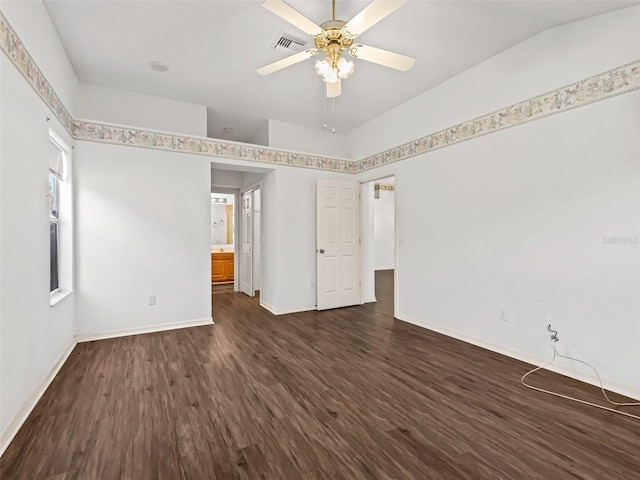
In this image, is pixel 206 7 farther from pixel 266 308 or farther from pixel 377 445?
pixel 266 308

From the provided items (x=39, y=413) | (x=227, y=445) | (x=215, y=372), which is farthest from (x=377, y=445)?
(x=39, y=413)

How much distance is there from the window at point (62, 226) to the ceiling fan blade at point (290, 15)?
2.64m

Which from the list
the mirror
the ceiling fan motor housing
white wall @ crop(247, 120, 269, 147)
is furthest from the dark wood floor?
the mirror

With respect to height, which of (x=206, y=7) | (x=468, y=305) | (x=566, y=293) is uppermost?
(x=206, y=7)

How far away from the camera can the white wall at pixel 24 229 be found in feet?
6.02

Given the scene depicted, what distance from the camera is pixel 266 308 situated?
516 centimetres

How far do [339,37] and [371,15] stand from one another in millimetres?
288

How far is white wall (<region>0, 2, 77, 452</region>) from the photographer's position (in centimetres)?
183

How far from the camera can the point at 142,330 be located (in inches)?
154

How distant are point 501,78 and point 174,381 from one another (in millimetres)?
4273

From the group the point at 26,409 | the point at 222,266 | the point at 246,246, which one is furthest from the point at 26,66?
the point at 222,266

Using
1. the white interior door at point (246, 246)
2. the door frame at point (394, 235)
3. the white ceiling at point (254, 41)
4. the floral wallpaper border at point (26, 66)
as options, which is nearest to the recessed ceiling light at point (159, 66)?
the white ceiling at point (254, 41)

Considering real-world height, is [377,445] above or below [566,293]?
below

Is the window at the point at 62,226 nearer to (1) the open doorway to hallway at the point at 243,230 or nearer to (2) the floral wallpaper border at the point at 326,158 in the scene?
(2) the floral wallpaper border at the point at 326,158
